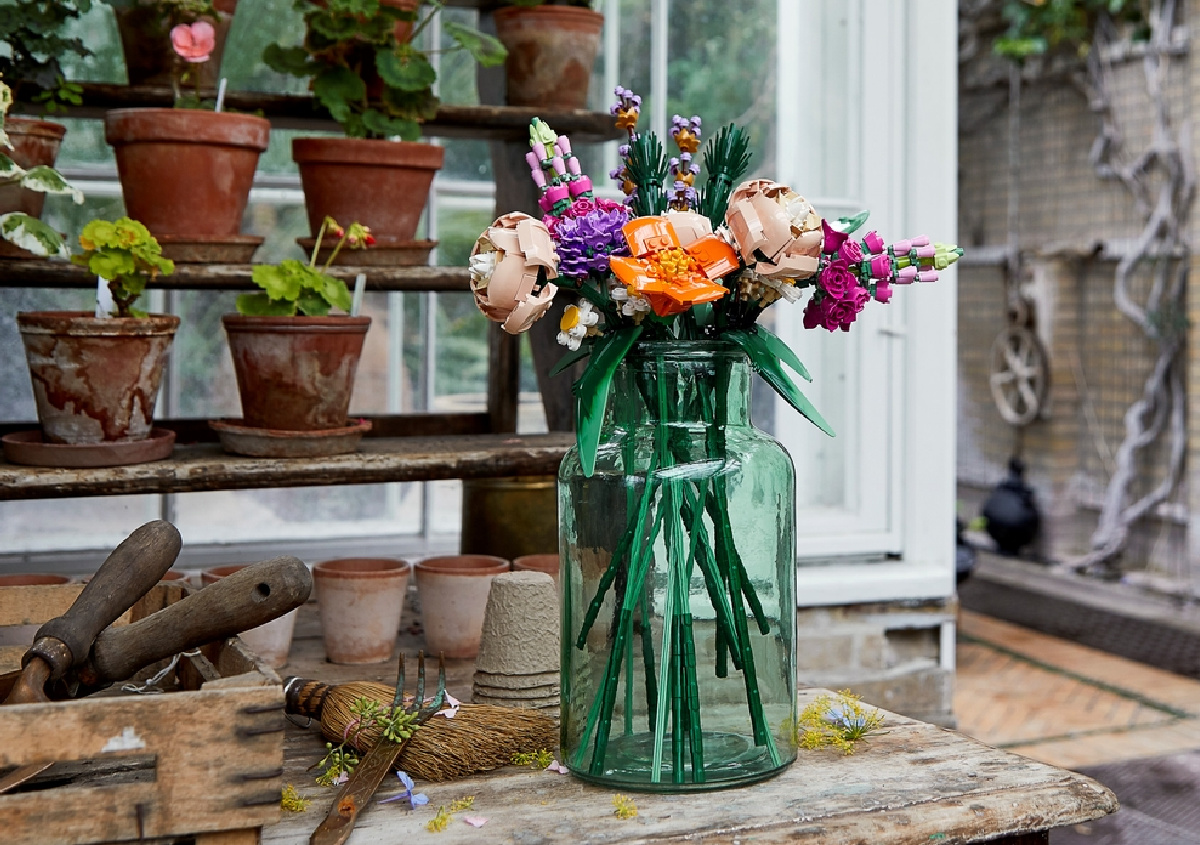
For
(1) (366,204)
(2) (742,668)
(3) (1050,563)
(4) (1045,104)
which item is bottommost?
(3) (1050,563)

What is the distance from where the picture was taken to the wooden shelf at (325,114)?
2025 mm

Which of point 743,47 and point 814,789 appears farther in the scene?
point 743,47

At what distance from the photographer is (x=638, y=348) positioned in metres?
1.24

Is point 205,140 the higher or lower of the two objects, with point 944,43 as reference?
lower

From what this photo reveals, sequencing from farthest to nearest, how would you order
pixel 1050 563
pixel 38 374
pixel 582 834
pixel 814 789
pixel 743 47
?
pixel 1050 563, pixel 743 47, pixel 38 374, pixel 814 789, pixel 582 834

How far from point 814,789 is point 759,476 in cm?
30

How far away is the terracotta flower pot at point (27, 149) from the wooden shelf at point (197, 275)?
0.09 metres

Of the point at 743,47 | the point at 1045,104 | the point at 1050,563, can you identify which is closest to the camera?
the point at 743,47

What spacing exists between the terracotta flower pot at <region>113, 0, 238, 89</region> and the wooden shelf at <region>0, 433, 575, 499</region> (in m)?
0.62

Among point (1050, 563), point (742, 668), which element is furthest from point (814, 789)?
point (1050, 563)

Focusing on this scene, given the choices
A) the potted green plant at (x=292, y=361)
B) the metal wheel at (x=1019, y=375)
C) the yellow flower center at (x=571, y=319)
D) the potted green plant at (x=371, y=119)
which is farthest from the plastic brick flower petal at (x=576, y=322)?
the metal wheel at (x=1019, y=375)

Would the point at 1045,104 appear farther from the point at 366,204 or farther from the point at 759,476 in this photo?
the point at 759,476

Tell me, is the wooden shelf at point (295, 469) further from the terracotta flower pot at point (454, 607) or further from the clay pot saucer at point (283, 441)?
the terracotta flower pot at point (454, 607)

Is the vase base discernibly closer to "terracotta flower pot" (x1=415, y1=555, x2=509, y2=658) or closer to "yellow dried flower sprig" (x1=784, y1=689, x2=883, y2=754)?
"yellow dried flower sprig" (x1=784, y1=689, x2=883, y2=754)
